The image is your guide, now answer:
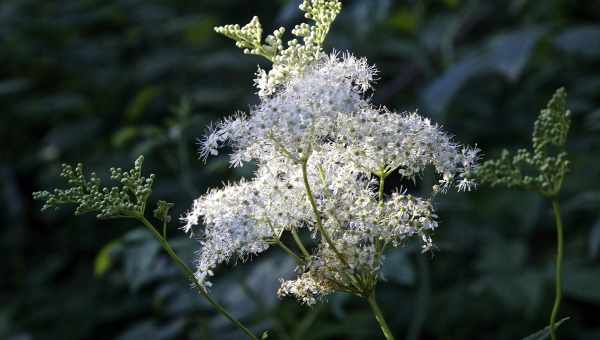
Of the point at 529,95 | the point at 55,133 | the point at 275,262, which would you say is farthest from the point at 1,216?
the point at 529,95

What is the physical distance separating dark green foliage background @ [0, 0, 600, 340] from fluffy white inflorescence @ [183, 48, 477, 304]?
174 cm

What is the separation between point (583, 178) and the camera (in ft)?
16.8

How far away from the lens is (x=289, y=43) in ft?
6.63

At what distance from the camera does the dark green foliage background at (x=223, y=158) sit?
4.33 meters

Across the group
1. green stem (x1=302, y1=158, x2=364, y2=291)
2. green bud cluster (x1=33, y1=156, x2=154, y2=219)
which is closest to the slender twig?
green stem (x1=302, y1=158, x2=364, y2=291)

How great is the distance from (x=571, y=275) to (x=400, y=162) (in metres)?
2.90

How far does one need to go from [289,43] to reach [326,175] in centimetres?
40

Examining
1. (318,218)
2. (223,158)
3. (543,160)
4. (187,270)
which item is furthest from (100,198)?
(223,158)

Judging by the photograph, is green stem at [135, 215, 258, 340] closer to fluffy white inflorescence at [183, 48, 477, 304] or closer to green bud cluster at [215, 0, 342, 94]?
fluffy white inflorescence at [183, 48, 477, 304]

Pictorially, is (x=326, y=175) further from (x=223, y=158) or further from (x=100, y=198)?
(x=223, y=158)

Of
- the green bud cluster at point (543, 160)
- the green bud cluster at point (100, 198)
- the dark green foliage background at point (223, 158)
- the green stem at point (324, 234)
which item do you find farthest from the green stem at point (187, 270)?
the dark green foliage background at point (223, 158)

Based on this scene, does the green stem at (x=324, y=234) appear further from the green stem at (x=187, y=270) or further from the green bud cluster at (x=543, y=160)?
the green bud cluster at (x=543, y=160)

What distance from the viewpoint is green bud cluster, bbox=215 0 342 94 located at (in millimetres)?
2016

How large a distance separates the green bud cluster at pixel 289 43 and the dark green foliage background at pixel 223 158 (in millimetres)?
1925
